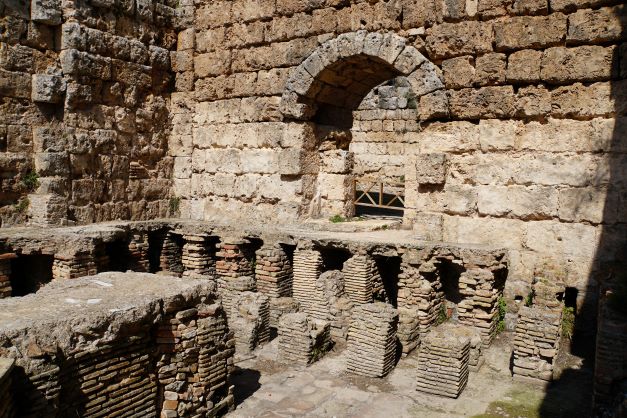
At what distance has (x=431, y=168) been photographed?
9062 mm

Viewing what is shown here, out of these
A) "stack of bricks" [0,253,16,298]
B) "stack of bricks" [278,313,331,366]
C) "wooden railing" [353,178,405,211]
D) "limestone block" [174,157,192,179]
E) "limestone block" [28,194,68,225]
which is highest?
"limestone block" [174,157,192,179]

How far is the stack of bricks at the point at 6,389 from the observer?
3627 mm

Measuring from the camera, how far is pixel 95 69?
1038cm

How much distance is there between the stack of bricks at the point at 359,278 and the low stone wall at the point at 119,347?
287 cm

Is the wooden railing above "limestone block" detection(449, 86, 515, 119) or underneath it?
underneath

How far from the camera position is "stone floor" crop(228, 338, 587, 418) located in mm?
5742

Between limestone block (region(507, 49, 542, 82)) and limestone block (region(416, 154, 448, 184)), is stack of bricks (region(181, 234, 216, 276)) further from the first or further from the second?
limestone block (region(507, 49, 542, 82))

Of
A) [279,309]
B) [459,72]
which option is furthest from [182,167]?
[459,72]

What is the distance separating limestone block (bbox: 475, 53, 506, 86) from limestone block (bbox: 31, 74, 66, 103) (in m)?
6.98

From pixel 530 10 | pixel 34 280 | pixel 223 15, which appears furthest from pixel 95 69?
pixel 530 10

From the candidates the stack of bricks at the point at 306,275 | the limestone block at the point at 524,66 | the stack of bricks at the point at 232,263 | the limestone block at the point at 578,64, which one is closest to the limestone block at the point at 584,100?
the limestone block at the point at 578,64

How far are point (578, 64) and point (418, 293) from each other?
151 inches

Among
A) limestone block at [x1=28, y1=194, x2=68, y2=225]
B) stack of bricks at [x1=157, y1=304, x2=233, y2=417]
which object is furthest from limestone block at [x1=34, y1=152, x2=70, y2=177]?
stack of bricks at [x1=157, y1=304, x2=233, y2=417]

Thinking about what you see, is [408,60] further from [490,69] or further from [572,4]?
[572,4]
